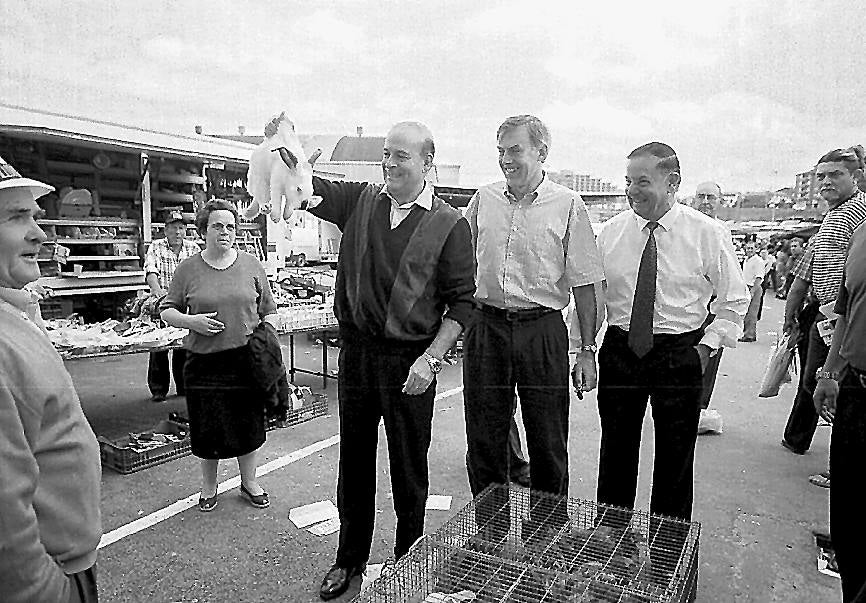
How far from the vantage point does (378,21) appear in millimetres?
1882

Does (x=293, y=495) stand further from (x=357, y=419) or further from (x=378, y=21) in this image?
(x=378, y=21)

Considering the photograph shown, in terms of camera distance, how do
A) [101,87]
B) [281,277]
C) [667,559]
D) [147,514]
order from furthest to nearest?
1. [281,277]
2. [147,514]
3. [101,87]
4. [667,559]

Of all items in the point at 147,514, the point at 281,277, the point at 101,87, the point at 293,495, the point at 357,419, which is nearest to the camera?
the point at 101,87

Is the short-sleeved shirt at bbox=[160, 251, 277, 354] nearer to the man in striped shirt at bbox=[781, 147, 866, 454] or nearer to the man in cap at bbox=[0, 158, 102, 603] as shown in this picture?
the man in cap at bbox=[0, 158, 102, 603]

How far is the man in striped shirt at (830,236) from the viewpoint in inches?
88.3

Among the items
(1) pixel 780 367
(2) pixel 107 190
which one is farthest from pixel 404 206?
(2) pixel 107 190

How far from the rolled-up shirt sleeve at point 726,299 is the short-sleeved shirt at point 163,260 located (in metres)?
2.91

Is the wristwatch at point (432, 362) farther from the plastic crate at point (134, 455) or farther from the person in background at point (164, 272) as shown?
the person in background at point (164, 272)

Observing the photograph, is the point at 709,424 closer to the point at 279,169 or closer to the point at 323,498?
the point at 323,498

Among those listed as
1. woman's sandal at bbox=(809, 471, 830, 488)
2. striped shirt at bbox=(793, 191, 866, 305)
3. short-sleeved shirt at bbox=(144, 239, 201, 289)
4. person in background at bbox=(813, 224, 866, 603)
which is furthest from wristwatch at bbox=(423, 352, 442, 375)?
short-sleeved shirt at bbox=(144, 239, 201, 289)

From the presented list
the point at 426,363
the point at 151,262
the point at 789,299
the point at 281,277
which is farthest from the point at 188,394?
the point at 281,277

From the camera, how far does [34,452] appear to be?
0.83m

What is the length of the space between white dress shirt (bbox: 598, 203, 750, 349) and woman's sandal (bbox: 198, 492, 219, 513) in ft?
5.30

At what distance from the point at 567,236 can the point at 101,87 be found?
1.29 metres
